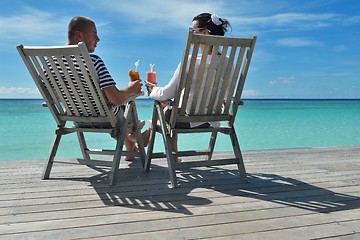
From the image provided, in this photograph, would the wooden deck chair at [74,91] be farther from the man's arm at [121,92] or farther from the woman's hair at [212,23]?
the woman's hair at [212,23]

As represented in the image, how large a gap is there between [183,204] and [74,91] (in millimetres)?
1150

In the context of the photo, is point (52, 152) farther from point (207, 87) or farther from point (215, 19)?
point (215, 19)

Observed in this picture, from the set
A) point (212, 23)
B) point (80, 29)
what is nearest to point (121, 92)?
point (80, 29)

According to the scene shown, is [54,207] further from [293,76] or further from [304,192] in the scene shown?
[293,76]

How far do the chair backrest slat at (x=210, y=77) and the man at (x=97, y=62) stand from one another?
1.21ft

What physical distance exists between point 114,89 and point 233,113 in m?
0.94

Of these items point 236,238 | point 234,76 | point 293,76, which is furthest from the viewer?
point 293,76

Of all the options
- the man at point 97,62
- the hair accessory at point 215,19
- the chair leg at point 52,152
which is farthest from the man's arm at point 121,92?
the hair accessory at point 215,19

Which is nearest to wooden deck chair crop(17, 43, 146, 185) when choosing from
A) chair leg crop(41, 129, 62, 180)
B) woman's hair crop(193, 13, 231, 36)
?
chair leg crop(41, 129, 62, 180)

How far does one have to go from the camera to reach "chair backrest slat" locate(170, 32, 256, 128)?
106 inches

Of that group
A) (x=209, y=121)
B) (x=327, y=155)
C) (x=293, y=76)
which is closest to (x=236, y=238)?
(x=209, y=121)

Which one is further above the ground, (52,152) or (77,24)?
(77,24)

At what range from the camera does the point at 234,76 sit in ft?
9.55

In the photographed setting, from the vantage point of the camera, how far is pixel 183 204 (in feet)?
7.72
